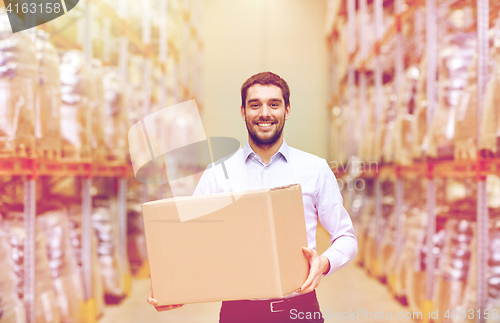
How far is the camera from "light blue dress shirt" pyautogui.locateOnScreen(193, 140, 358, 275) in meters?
1.46

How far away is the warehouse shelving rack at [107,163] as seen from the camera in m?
2.36

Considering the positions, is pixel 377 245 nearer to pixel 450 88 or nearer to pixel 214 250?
pixel 450 88

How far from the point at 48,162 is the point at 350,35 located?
4.71 metres

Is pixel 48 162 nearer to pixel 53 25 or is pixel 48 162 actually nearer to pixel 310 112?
pixel 53 25

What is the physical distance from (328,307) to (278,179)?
2.63 m

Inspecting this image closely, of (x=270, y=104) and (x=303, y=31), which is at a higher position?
(x=303, y=31)

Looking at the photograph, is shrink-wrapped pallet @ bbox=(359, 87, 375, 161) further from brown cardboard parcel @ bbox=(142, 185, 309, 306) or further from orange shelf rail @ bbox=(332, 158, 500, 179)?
brown cardboard parcel @ bbox=(142, 185, 309, 306)

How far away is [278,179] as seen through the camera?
150 cm

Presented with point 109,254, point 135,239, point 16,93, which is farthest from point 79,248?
A: point 16,93

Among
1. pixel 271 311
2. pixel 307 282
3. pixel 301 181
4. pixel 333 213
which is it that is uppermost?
pixel 301 181

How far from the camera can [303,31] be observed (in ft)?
14.1

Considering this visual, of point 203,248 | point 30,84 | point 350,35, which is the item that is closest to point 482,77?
point 203,248

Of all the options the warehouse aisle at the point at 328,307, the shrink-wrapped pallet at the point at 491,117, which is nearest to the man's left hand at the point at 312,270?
the shrink-wrapped pallet at the point at 491,117

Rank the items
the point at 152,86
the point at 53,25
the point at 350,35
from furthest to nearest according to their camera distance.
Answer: the point at 350,35 → the point at 152,86 → the point at 53,25
